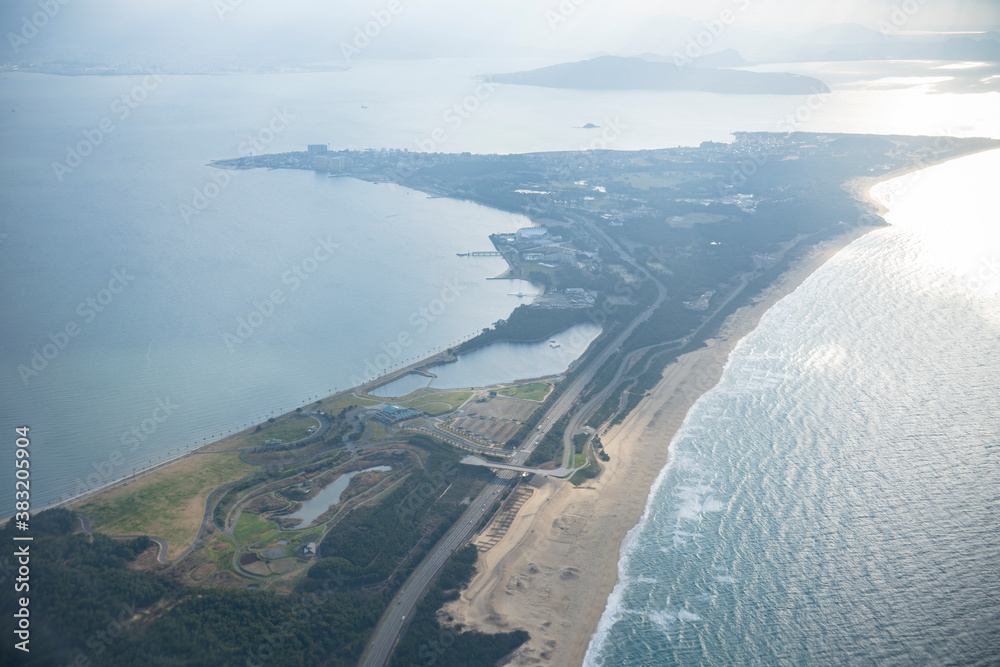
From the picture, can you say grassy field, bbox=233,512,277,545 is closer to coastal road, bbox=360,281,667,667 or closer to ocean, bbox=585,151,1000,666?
coastal road, bbox=360,281,667,667

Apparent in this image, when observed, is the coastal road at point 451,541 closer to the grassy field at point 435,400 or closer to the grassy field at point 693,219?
the grassy field at point 435,400

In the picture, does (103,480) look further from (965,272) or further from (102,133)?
(102,133)

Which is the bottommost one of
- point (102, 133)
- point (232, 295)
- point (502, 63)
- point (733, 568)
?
point (733, 568)

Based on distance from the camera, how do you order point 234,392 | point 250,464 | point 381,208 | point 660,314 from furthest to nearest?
1. point 381,208
2. point 660,314
3. point 234,392
4. point 250,464

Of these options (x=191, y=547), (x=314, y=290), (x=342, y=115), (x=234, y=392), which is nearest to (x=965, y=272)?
(x=314, y=290)
